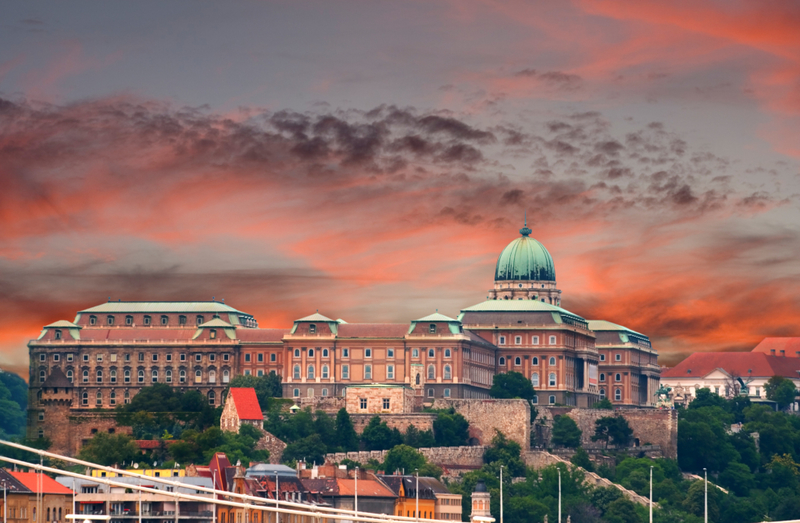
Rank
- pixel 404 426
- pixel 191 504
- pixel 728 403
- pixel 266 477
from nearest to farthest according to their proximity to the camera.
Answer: pixel 191 504 → pixel 266 477 → pixel 404 426 → pixel 728 403

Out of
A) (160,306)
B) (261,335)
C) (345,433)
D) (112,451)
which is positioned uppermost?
(160,306)

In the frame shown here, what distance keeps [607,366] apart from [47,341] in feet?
158

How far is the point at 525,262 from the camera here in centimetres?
18250

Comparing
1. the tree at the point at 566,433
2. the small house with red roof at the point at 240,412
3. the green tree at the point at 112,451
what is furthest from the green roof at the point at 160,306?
the green tree at the point at 112,451

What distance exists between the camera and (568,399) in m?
164

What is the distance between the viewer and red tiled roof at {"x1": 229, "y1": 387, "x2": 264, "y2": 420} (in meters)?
138

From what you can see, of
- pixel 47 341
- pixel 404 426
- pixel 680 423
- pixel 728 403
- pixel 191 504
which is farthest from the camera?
pixel 728 403

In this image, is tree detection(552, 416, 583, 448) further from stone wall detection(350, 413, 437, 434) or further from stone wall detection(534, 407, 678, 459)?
stone wall detection(350, 413, 437, 434)

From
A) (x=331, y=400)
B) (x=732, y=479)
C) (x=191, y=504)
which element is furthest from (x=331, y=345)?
(x=191, y=504)

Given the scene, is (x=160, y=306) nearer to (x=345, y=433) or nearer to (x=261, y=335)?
(x=261, y=335)

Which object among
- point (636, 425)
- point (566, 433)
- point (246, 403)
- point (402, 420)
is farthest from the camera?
point (636, 425)

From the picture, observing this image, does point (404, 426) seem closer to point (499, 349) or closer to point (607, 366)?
point (499, 349)

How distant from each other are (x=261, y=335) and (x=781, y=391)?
5396 cm

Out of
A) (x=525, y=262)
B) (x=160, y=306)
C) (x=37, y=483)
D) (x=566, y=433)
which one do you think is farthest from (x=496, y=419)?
(x=37, y=483)
